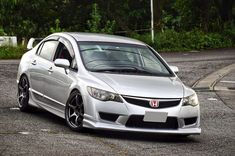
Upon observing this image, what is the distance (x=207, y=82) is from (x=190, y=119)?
8590 millimetres

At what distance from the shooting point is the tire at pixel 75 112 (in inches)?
395

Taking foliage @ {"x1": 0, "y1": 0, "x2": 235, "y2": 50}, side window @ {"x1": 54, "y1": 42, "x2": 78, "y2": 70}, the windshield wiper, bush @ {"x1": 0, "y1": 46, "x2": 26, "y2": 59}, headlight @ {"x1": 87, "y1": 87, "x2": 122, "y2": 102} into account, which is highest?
side window @ {"x1": 54, "y1": 42, "x2": 78, "y2": 70}

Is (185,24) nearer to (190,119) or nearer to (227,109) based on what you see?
(227,109)

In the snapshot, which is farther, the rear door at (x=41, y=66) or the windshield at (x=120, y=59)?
the rear door at (x=41, y=66)

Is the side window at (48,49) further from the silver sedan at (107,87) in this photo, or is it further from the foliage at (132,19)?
the foliage at (132,19)

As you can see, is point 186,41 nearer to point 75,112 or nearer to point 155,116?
point 75,112

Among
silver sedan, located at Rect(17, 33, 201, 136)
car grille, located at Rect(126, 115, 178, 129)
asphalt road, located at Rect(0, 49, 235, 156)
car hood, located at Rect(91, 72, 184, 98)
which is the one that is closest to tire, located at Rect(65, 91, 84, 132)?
silver sedan, located at Rect(17, 33, 201, 136)

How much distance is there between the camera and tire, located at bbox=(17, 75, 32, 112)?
12.0 m

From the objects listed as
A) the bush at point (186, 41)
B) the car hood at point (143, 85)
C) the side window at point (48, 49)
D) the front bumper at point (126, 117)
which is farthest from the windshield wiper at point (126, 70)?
the bush at point (186, 41)

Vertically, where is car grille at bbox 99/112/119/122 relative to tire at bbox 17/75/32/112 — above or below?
above

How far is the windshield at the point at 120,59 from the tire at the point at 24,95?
5.24 feet

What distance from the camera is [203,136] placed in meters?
10.6

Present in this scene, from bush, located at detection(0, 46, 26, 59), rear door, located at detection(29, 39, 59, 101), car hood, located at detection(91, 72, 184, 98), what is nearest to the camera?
car hood, located at detection(91, 72, 184, 98)

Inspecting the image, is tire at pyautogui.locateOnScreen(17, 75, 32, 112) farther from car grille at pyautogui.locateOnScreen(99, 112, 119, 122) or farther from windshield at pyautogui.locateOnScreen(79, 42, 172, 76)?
car grille at pyautogui.locateOnScreen(99, 112, 119, 122)
